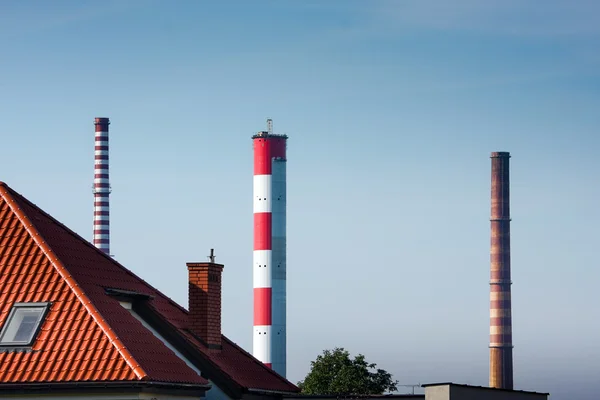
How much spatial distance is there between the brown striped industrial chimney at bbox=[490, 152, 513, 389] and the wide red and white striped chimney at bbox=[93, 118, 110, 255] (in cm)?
2998

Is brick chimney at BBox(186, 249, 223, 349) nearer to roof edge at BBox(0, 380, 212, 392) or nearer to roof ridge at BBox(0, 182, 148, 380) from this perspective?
roof ridge at BBox(0, 182, 148, 380)

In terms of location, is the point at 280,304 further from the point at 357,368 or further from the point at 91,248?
the point at 91,248

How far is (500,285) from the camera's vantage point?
102562mm

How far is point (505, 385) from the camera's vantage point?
99.7 m

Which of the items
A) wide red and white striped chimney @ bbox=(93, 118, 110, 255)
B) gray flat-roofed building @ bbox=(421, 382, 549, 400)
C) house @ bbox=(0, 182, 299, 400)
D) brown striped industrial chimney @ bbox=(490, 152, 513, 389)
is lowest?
gray flat-roofed building @ bbox=(421, 382, 549, 400)

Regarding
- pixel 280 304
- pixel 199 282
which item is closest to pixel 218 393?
pixel 199 282

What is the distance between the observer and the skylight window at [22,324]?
96.5 ft

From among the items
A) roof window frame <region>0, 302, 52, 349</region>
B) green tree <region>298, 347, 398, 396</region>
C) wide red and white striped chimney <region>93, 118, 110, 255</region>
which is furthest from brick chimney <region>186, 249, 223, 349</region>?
wide red and white striped chimney <region>93, 118, 110, 255</region>

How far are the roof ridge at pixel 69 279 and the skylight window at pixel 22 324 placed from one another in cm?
81

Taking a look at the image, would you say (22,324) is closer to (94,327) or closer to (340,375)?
(94,327)

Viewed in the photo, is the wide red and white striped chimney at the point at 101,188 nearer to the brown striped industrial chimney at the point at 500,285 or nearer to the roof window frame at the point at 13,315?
the brown striped industrial chimney at the point at 500,285

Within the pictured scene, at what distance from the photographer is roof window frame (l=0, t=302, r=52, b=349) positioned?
2930 centimetres

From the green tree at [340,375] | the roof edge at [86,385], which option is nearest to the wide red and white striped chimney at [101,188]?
the green tree at [340,375]

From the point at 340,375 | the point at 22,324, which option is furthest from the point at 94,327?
the point at 340,375
